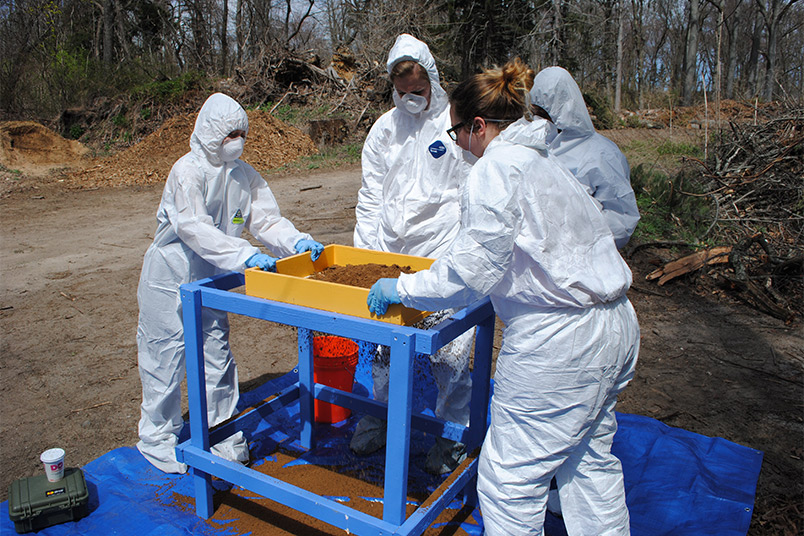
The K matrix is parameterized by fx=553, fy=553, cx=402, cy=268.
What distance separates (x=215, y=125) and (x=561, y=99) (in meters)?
1.66

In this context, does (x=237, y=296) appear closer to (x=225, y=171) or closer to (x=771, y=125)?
Answer: (x=225, y=171)

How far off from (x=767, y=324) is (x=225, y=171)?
4351 mm

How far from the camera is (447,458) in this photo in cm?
268

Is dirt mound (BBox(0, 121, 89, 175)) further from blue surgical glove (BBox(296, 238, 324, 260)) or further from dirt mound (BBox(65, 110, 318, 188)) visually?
blue surgical glove (BBox(296, 238, 324, 260))

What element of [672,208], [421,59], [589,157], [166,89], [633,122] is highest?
[166,89]

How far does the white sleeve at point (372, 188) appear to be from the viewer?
286cm

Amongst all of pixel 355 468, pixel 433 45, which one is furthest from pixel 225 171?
pixel 433 45

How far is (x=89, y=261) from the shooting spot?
6.10 metres

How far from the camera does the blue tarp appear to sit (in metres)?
2.25

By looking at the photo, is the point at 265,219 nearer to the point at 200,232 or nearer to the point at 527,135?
the point at 200,232

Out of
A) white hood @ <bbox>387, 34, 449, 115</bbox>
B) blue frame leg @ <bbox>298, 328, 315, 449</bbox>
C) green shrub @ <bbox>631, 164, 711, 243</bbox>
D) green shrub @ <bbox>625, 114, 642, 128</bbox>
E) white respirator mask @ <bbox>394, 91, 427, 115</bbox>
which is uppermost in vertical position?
green shrub @ <bbox>625, 114, 642, 128</bbox>

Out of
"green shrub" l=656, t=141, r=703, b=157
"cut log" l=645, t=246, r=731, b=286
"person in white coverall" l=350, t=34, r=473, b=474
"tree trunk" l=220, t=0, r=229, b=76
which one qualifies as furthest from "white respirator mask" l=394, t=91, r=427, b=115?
"tree trunk" l=220, t=0, r=229, b=76

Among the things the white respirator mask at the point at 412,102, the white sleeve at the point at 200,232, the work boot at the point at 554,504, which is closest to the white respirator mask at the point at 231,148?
the white sleeve at the point at 200,232

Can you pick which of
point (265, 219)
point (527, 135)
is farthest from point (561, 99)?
point (265, 219)
